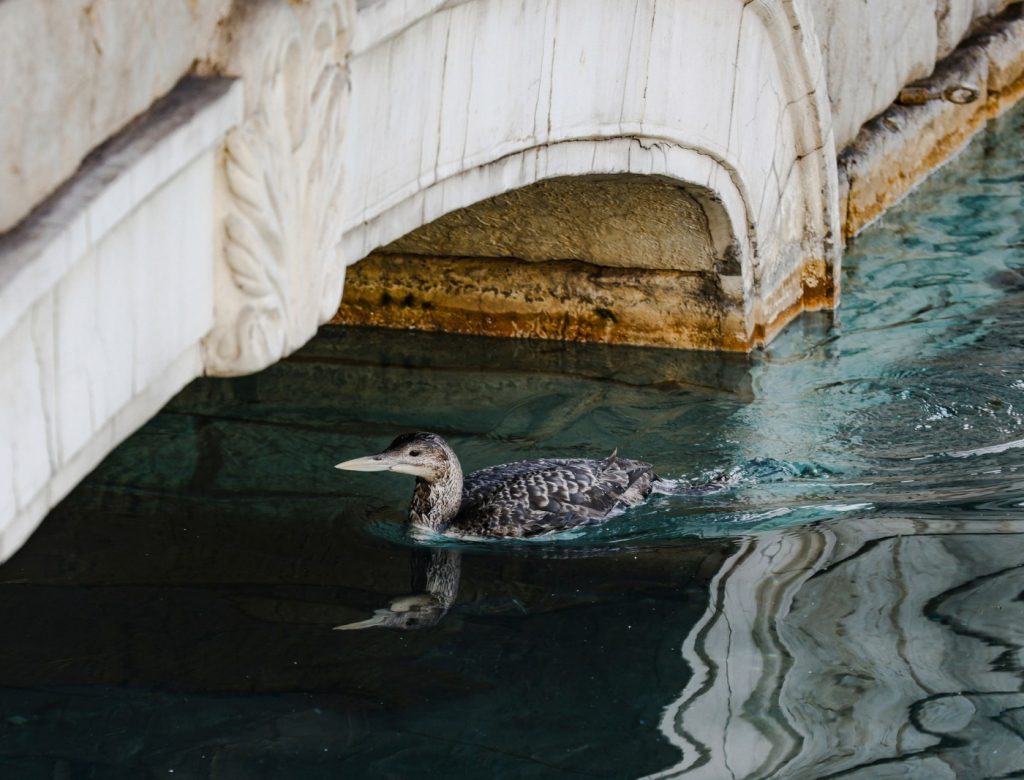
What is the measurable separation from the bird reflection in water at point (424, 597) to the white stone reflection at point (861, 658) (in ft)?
2.40

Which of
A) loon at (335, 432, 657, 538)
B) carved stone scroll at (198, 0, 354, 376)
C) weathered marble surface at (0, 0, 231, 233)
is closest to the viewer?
weathered marble surface at (0, 0, 231, 233)

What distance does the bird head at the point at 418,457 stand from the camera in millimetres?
5191

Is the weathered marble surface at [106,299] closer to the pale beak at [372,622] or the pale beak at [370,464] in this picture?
the pale beak at [372,622]

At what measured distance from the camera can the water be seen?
3.66m

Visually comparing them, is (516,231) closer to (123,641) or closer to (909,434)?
(909,434)

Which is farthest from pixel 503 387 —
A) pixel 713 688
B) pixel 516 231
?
pixel 713 688

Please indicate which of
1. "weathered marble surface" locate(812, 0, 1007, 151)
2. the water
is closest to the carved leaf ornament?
the water

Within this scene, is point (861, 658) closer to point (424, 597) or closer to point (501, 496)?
point (424, 597)

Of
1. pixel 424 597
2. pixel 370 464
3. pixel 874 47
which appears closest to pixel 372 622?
pixel 424 597

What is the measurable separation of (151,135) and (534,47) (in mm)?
2539

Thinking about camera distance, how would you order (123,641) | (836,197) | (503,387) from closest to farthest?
1. (123,641)
2. (503,387)
3. (836,197)

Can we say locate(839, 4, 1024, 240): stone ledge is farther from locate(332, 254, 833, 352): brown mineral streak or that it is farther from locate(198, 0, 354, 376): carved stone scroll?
locate(198, 0, 354, 376): carved stone scroll

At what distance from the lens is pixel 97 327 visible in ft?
8.55

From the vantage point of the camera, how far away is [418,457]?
5246 millimetres
